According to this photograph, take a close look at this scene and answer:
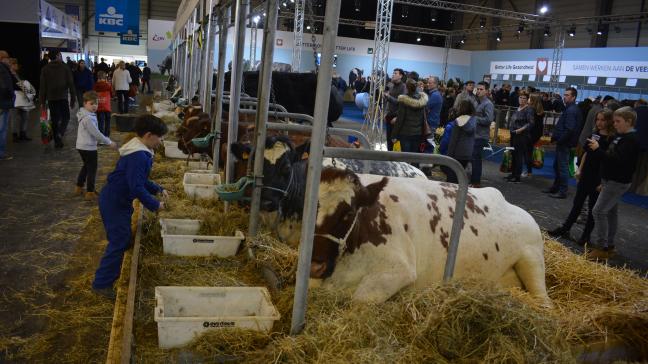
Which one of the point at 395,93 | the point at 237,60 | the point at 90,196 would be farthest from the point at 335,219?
the point at 395,93

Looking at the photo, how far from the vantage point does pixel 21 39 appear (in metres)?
20.1

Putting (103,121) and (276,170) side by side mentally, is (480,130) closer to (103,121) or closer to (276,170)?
(276,170)

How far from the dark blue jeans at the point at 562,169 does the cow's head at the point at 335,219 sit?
8133 millimetres

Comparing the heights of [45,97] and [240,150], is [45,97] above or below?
above

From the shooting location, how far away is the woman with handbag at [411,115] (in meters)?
10.0

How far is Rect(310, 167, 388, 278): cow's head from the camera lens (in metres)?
3.48

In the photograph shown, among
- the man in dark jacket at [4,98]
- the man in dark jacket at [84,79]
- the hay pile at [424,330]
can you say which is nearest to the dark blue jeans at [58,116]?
the man in dark jacket at [4,98]

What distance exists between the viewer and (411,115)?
33.3 feet

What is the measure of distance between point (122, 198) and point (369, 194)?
79.3 inches

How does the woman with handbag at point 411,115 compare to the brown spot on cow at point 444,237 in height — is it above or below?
above

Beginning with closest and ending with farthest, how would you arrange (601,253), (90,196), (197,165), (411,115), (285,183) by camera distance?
(285,183), (601,253), (90,196), (197,165), (411,115)

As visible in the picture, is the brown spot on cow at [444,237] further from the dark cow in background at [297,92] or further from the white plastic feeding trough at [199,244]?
the dark cow in background at [297,92]

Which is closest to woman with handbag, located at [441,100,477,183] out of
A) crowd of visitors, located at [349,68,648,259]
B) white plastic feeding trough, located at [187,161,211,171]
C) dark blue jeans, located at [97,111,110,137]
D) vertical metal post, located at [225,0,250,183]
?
crowd of visitors, located at [349,68,648,259]

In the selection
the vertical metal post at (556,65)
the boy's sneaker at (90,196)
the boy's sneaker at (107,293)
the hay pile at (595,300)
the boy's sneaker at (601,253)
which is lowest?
the boy's sneaker at (107,293)
